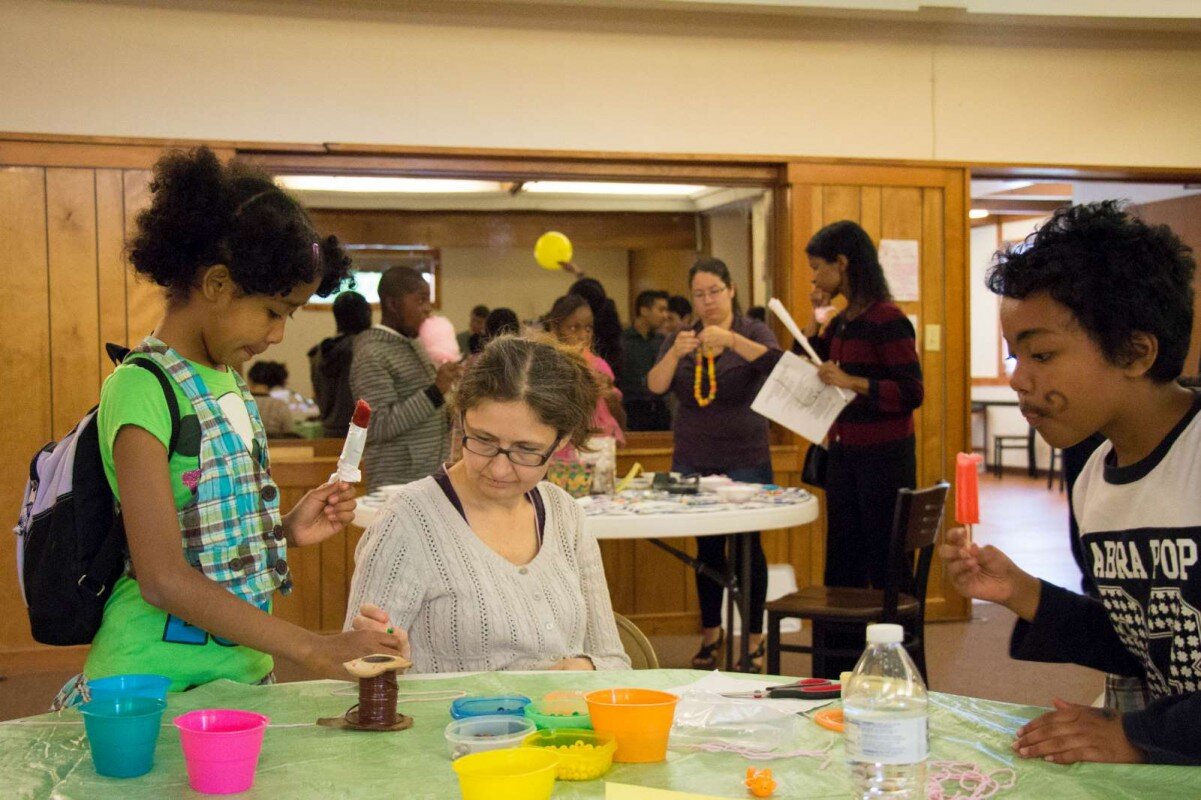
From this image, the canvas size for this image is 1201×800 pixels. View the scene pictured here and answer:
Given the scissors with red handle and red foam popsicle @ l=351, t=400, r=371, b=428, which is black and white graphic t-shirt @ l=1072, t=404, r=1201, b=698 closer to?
the scissors with red handle

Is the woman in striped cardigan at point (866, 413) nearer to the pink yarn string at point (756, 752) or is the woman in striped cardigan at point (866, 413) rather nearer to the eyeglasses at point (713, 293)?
the eyeglasses at point (713, 293)

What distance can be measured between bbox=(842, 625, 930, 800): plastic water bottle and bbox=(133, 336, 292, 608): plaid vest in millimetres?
905

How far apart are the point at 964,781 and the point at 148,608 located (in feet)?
3.74

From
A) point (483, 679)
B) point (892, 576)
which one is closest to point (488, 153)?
point (892, 576)

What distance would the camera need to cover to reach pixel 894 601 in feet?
11.7

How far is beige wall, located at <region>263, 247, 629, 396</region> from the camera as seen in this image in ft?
28.9

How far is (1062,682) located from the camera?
480 cm

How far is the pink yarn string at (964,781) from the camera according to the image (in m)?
1.36

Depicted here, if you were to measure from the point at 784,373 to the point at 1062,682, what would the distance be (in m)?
1.75

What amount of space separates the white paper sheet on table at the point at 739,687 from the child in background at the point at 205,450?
44 cm

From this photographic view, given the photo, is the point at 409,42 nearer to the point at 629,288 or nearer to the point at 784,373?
the point at 784,373

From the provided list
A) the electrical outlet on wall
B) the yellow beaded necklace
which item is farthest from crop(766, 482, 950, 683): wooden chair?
the electrical outlet on wall

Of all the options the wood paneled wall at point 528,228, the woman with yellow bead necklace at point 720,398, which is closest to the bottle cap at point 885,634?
the woman with yellow bead necklace at point 720,398

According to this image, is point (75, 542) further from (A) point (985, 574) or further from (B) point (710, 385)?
(B) point (710, 385)
